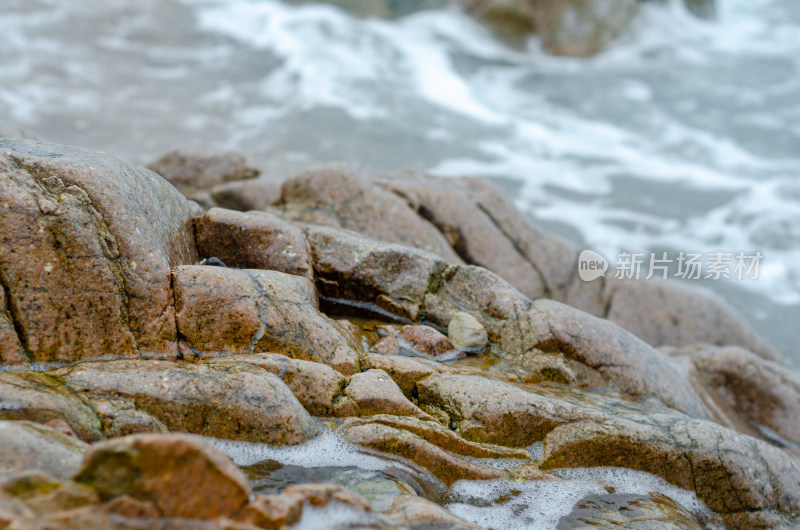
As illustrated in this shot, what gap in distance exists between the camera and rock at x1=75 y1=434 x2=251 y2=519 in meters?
2.31

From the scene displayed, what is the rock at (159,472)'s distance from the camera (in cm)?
231

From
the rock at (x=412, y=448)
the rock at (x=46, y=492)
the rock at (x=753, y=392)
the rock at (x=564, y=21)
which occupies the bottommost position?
the rock at (x=753, y=392)

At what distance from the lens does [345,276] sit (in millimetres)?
5039

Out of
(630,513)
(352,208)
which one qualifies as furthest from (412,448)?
(352,208)

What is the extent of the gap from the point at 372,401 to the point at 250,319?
0.95 meters

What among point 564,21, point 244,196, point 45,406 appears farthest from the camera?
point 564,21

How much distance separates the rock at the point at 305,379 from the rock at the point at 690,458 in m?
1.41

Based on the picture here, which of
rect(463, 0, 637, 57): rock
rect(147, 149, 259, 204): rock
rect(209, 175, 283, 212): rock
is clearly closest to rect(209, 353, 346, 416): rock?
A: rect(209, 175, 283, 212): rock

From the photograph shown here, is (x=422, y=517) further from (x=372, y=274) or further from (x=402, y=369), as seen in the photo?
(x=372, y=274)

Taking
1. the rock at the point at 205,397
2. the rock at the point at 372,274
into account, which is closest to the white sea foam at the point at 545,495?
the rock at the point at 205,397

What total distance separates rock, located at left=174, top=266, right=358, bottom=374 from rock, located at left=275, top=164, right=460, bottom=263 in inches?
81.1

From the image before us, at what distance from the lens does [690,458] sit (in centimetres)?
406

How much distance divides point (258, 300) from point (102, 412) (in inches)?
46.2

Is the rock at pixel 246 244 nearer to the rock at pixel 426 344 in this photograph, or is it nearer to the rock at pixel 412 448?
the rock at pixel 426 344
